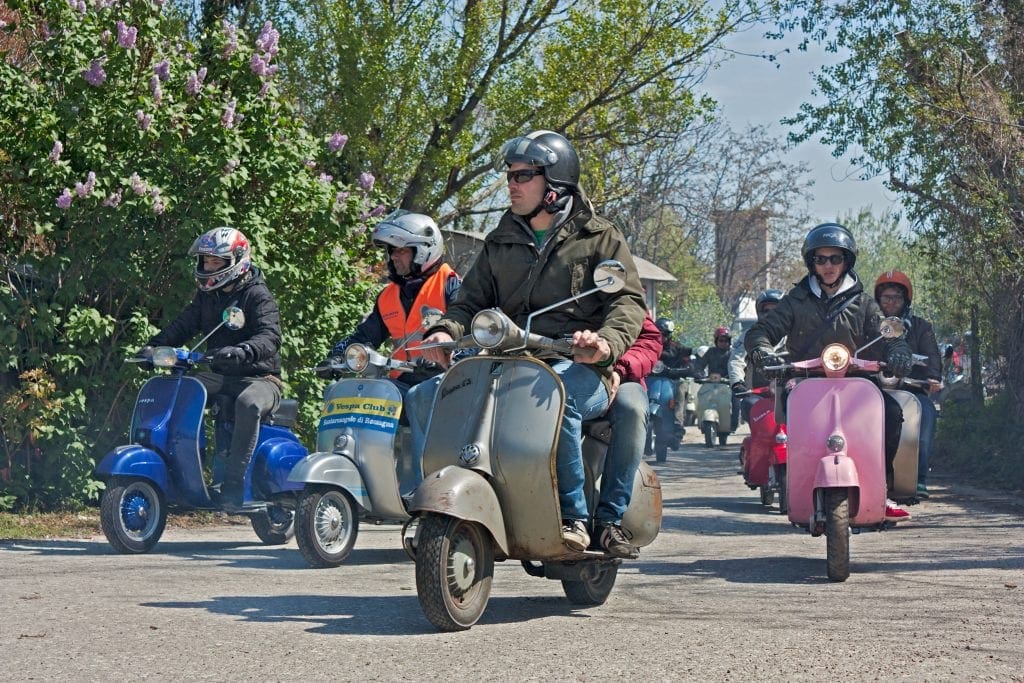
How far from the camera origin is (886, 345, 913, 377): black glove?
9.29m

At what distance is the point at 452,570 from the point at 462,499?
1.02ft

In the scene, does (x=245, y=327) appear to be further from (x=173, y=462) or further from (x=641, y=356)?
(x=641, y=356)

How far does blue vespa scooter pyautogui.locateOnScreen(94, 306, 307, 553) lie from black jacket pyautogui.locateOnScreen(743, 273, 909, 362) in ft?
10.7

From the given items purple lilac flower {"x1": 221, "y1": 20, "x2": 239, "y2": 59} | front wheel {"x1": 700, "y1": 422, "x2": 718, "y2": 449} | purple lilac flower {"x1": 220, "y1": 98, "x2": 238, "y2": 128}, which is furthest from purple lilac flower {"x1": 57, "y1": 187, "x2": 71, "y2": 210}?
front wheel {"x1": 700, "y1": 422, "x2": 718, "y2": 449}

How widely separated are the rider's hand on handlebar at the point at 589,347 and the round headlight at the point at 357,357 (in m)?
2.77

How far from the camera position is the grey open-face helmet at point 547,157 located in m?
6.88

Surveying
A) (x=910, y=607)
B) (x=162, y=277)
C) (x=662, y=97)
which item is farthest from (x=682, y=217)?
(x=910, y=607)

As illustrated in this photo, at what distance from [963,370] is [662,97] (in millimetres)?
5468

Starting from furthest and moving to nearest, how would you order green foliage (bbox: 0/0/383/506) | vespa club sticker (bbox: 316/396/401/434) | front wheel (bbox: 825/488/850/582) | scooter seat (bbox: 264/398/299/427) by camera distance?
green foliage (bbox: 0/0/383/506), scooter seat (bbox: 264/398/299/427), vespa club sticker (bbox: 316/396/401/434), front wheel (bbox: 825/488/850/582)

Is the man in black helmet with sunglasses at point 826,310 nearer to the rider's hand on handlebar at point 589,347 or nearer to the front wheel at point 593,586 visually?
the front wheel at point 593,586

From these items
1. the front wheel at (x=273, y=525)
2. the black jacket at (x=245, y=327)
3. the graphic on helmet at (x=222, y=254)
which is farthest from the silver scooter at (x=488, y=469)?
the front wheel at (x=273, y=525)

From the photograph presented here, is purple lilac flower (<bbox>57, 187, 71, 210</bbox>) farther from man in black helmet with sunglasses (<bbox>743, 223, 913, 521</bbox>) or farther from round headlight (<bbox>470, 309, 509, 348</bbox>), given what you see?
round headlight (<bbox>470, 309, 509, 348</bbox>)

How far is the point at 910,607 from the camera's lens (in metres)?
7.11

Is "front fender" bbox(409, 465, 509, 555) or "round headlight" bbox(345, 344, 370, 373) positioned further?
"round headlight" bbox(345, 344, 370, 373)
